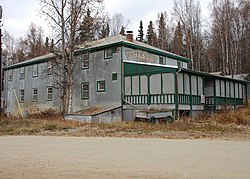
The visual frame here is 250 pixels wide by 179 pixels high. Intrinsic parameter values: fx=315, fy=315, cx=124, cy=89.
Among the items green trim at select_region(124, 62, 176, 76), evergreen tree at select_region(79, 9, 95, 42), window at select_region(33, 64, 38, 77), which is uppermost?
evergreen tree at select_region(79, 9, 95, 42)

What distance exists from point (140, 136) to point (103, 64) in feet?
46.9

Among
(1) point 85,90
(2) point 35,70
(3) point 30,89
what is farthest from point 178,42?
(1) point 85,90

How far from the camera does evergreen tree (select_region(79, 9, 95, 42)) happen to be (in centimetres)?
2810

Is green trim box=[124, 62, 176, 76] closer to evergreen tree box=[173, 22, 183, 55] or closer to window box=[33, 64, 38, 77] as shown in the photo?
window box=[33, 64, 38, 77]

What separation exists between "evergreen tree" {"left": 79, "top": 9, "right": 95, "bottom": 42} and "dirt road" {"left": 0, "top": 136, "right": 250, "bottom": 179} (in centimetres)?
1921

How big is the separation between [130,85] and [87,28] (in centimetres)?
713

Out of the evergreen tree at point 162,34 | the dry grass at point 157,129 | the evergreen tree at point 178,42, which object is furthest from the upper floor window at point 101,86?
the evergreen tree at point 162,34

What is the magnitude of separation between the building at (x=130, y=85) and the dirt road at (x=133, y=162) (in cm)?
1233

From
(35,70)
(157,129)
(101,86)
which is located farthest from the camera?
(35,70)

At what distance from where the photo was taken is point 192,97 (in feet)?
81.8

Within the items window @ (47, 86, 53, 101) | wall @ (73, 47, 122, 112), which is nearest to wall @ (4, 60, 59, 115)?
window @ (47, 86, 53, 101)

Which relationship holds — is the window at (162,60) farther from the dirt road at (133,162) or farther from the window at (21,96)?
the dirt road at (133,162)

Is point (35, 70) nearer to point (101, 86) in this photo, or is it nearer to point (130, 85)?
point (101, 86)

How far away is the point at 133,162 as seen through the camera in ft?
25.0
